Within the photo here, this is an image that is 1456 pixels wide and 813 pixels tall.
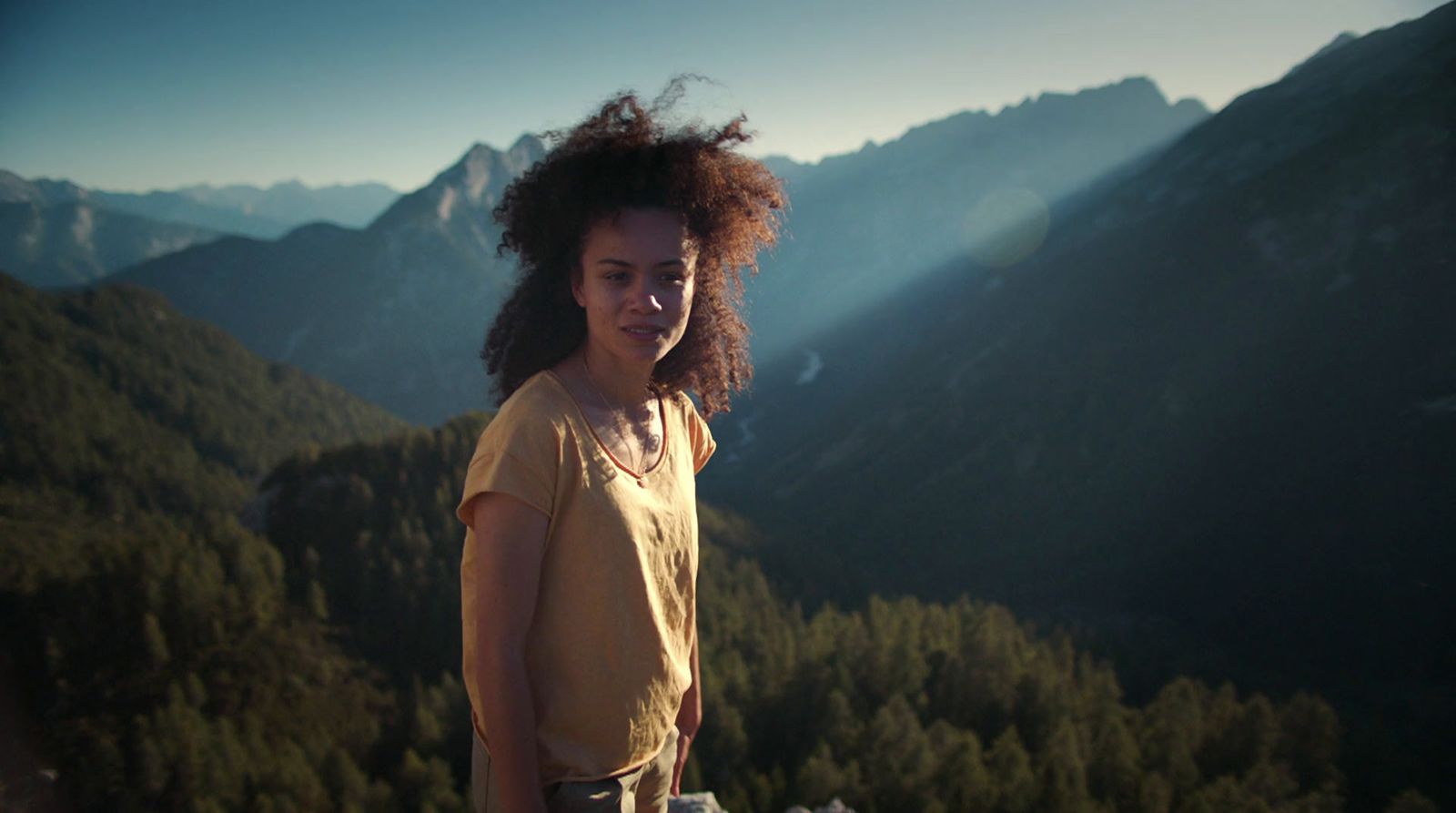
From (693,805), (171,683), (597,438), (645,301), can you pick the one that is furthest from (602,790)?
(171,683)

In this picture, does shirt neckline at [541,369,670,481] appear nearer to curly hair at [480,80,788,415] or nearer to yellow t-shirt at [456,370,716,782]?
yellow t-shirt at [456,370,716,782]

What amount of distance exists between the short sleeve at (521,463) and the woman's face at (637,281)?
0.61 metres

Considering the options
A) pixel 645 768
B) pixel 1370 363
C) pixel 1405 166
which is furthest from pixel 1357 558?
pixel 645 768

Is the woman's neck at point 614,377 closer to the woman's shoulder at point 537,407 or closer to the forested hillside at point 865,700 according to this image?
the woman's shoulder at point 537,407

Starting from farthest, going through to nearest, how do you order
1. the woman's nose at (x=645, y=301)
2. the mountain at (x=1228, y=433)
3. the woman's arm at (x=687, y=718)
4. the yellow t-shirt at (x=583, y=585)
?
the mountain at (x=1228, y=433) → the woman's arm at (x=687, y=718) → the woman's nose at (x=645, y=301) → the yellow t-shirt at (x=583, y=585)

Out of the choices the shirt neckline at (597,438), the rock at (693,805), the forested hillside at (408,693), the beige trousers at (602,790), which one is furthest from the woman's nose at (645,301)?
the forested hillside at (408,693)

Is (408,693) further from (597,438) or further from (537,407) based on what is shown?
(537,407)

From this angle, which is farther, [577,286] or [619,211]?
[577,286]

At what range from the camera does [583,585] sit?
8.97ft

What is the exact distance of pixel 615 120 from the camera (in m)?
3.39

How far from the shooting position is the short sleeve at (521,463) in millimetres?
2473

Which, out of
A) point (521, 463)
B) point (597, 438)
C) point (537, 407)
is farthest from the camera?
point (597, 438)

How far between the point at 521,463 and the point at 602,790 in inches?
55.1

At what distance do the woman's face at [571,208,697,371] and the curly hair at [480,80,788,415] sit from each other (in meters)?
0.08
